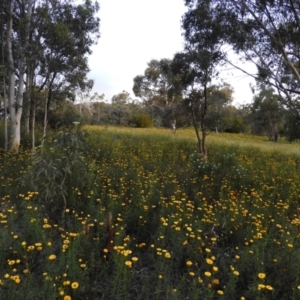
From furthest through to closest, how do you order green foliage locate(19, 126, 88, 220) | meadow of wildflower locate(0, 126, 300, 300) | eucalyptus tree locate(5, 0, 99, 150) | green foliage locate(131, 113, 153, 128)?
1. green foliage locate(131, 113, 153, 128)
2. eucalyptus tree locate(5, 0, 99, 150)
3. green foliage locate(19, 126, 88, 220)
4. meadow of wildflower locate(0, 126, 300, 300)

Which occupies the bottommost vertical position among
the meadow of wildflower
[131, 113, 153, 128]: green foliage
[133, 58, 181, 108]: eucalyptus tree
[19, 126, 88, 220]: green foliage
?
the meadow of wildflower

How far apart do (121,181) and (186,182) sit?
1.60 metres

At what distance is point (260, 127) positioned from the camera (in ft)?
160

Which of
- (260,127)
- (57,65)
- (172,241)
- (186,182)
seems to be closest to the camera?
(172,241)

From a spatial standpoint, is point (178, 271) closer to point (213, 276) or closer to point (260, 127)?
point (213, 276)

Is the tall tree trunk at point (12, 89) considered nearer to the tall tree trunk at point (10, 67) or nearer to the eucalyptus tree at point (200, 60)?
the tall tree trunk at point (10, 67)

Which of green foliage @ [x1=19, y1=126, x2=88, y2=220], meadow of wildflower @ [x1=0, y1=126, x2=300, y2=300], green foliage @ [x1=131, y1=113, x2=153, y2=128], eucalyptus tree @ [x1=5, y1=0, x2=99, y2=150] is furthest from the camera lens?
green foliage @ [x1=131, y1=113, x2=153, y2=128]

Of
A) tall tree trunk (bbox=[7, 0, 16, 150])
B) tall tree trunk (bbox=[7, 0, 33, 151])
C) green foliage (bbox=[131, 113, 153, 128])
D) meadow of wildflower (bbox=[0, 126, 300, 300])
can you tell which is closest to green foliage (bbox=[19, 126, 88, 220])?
meadow of wildflower (bbox=[0, 126, 300, 300])

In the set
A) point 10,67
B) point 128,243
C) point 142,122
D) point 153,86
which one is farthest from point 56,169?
point 153,86

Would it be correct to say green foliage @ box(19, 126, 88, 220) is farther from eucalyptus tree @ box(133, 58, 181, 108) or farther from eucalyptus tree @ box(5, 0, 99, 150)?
eucalyptus tree @ box(133, 58, 181, 108)

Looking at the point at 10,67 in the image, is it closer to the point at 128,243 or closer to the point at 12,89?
the point at 12,89

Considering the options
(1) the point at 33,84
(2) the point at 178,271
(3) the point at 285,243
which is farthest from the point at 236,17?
(2) the point at 178,271

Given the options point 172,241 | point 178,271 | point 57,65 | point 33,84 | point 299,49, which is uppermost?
point 299,49

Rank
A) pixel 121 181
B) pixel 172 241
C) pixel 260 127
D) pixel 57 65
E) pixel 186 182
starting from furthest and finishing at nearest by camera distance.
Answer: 1. pixel 260 127
2. pixel 57 65
3. pixel 186 182
4. pixel 121 181
5. pixel 172 241
